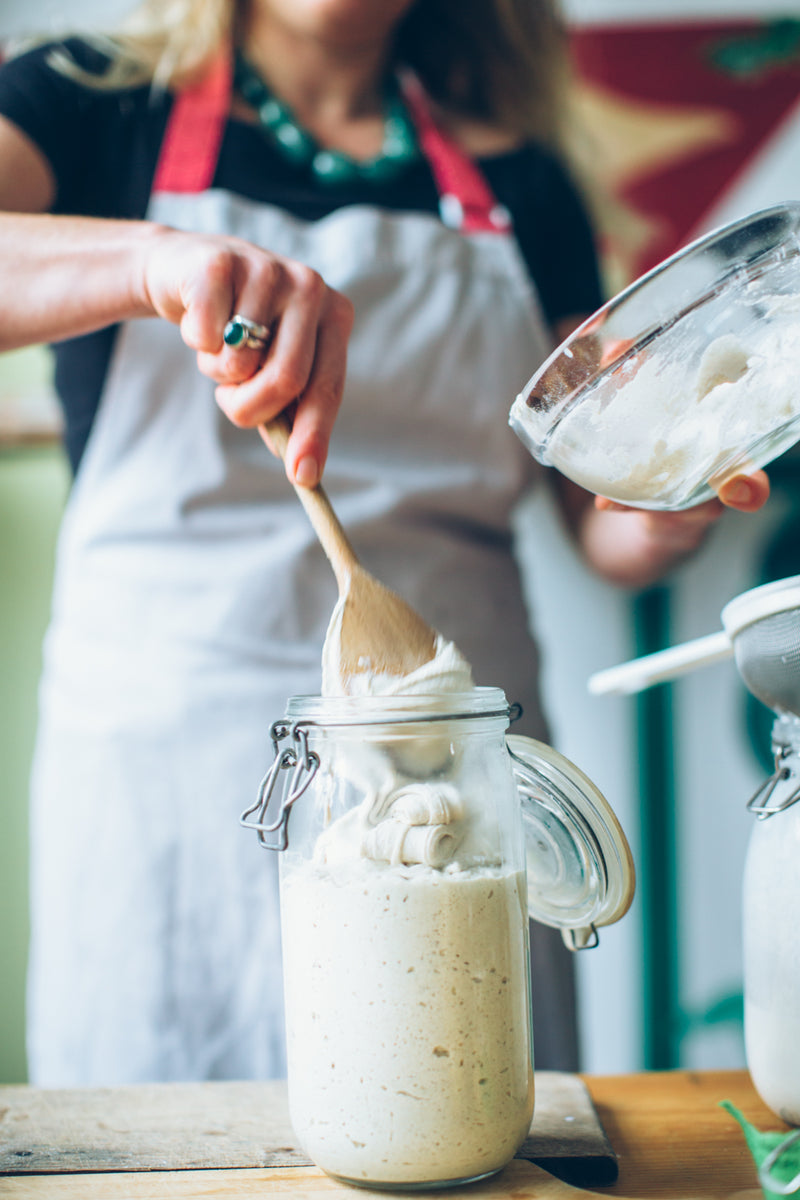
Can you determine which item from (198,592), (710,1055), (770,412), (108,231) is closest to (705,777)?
(710,1055)

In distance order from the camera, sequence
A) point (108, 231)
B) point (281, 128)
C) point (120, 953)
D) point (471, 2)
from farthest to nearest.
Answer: point (471, 2)
point (281, 128)
point (120, 953)
point (108, 231)

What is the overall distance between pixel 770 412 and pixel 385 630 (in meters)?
0.21

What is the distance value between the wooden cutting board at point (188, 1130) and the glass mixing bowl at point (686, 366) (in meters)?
0.32

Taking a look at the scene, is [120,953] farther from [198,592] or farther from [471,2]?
[471,2]

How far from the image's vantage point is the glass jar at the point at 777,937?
0.45 meters

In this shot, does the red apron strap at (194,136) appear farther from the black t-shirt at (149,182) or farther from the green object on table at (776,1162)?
the green object on table at (776,1162)

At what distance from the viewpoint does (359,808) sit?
0.43 m

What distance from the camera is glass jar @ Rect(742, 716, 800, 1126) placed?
45 centimetres

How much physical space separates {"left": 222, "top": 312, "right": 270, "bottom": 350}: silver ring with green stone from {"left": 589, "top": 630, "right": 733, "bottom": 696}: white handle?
10.2 inches

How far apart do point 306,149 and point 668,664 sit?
2.16 feet

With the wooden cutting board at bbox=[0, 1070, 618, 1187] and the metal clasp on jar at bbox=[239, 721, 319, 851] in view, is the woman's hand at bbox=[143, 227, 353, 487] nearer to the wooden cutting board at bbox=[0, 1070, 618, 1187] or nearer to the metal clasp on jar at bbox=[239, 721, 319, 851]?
the metal clasp on jar at bbox=[239, 721, 319, 851]

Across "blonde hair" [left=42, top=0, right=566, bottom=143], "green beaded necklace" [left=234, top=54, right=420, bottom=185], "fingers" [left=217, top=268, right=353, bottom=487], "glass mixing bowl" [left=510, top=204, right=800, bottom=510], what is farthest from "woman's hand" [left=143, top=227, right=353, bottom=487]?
"blonde hair" [left=42, top=0, right=566, bottom=143]

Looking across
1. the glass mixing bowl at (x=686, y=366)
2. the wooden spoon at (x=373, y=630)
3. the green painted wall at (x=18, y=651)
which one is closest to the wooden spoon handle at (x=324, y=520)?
the wooden spoon at (x=373, y=630)

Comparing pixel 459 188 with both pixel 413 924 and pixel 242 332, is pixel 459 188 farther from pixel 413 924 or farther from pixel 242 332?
pixel 413 924
